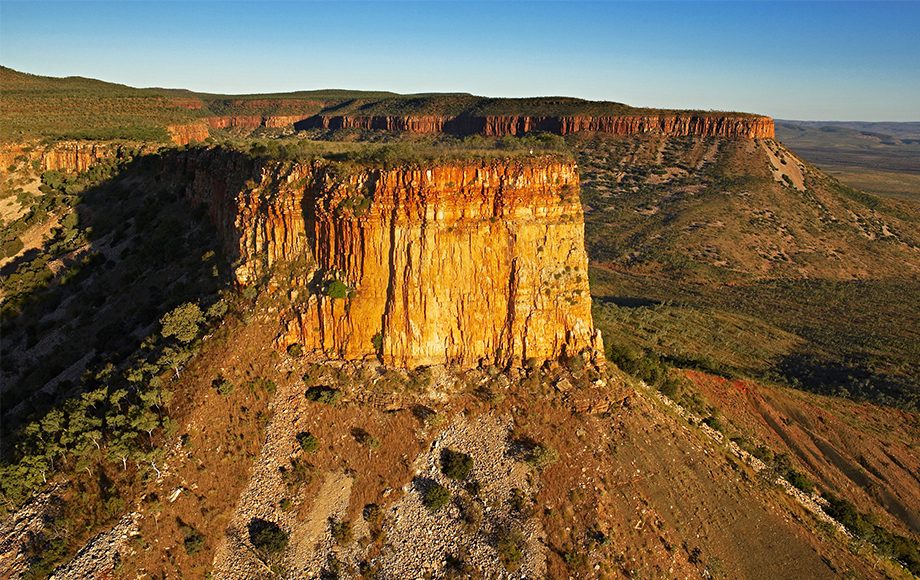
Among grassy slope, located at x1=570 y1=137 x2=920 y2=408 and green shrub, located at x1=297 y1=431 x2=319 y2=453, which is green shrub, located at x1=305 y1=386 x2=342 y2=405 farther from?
grassy slope, located at x1=570 y1=137 x2=920 y2=408

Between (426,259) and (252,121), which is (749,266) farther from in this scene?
(252,121)

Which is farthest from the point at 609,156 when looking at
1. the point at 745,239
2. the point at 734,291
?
the point at 734,291

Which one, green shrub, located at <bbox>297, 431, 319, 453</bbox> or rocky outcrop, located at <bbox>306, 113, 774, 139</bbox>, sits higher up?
rocky outcrop, located at <bbox>306, 113, 774, 139</bbox>

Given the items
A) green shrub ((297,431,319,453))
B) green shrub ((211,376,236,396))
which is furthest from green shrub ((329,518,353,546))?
green shrub ((211,376,236,396))

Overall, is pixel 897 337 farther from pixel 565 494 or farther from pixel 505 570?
pixel 505 570

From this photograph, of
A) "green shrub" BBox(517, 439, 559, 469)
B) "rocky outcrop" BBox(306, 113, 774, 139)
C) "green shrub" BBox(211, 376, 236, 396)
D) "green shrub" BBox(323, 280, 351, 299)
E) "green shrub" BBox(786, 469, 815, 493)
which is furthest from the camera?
"rocky outcrop" BBox(306, 113, 774, 139)

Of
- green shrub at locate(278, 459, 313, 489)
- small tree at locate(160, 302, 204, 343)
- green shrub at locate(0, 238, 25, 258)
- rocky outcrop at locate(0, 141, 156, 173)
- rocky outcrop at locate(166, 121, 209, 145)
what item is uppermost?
rocky outcrop at locate(166, 121, 209, 145)

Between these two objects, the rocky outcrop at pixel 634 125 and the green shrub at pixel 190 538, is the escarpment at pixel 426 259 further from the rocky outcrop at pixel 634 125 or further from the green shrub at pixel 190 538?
the rocky outcrop at pixel 634 125

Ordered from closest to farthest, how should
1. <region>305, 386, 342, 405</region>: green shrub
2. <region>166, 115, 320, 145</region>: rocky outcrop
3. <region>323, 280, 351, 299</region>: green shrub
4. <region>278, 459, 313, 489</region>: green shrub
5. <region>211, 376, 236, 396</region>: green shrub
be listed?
1. <region>278, 459, 313, 489</region>: green shrub
2. <region>211, 376, 236, 396</region>: green shrub
3. <region>305, 386, 342, 405</region>: green shrub
4. <region>323, 280, 351, 299</region>: green shrub
5. <region>166, 115, 320, 145</region>: rocky outcrop
